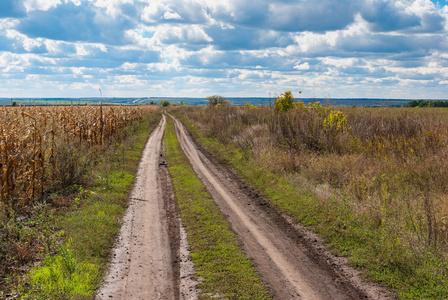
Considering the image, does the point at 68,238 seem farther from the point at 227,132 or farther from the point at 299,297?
the point at 227,132

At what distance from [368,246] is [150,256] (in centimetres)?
508

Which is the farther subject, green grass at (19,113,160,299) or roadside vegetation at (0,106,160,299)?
roadside vegetation at (0,106,160,299)

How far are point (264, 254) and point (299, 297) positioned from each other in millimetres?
1810

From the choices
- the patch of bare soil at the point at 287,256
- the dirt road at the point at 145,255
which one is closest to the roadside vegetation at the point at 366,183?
the patch of bare soil at the point at 287,256

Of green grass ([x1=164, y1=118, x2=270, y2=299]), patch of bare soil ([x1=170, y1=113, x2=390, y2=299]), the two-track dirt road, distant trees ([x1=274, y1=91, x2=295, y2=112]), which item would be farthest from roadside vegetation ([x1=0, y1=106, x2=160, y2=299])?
distant trees ([x1=274, y1=91, x2=295, y2=112])

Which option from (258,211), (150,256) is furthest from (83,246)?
(258,211)

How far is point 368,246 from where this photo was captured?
7.74m

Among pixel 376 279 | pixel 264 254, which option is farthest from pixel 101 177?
pixel 376 279

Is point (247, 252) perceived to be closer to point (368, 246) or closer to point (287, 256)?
Result: point (287, 256)

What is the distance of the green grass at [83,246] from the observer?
236 inches

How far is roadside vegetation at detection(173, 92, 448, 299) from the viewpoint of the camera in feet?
22.8

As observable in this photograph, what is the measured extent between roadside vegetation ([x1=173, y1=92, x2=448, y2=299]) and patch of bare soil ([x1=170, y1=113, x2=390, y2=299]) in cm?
41

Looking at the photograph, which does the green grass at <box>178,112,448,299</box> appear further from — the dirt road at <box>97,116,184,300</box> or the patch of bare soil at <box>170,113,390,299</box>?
the dirt road at <box>97,116,184,300</box>

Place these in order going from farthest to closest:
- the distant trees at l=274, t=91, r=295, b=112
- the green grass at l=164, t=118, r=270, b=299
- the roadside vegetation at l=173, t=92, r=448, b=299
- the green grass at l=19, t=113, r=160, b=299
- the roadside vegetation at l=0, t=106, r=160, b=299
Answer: the distant trees at l=274, t=91, r=295, b=112 < the roadside vegetation at l=173, t=92, r=448, b=299 < the roadside vegetation at l=0, t=106, r=160, b=299 < the green grass at l=164, t=118, r=270, b=299 < the green grass at l=19, t=113, r=160, b=299
